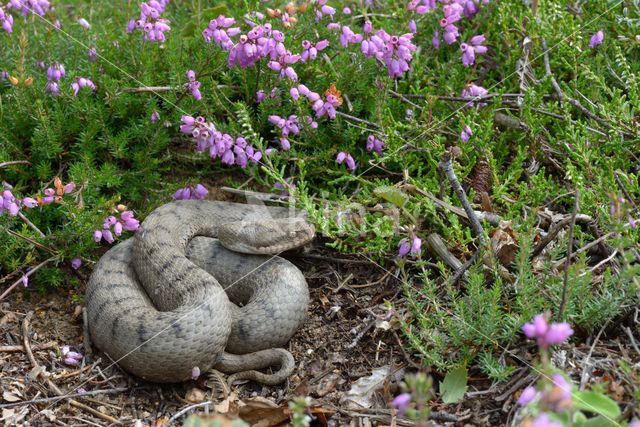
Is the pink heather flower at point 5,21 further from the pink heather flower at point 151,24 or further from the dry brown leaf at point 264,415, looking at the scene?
the dry brown leaf at point 264,415

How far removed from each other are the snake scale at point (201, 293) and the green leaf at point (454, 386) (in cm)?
104

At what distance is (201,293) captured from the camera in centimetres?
489

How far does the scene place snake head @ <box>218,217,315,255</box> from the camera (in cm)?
523

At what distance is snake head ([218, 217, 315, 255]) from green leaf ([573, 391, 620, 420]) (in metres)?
2.41

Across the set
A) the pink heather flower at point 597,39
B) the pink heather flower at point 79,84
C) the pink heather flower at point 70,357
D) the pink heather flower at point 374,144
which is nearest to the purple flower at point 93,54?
the pink heather flower at point 79,84

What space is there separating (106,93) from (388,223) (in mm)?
2544

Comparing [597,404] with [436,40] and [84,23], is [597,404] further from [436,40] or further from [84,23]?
[84,23]

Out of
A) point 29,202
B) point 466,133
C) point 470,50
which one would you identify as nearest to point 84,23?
point 29,202

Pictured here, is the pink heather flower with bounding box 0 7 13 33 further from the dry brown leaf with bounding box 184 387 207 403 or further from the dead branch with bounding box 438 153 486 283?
the dead branch with bounding box 438 153 486 283

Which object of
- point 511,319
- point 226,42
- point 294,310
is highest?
point 226,42

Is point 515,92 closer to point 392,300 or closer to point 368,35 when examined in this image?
point 368,35

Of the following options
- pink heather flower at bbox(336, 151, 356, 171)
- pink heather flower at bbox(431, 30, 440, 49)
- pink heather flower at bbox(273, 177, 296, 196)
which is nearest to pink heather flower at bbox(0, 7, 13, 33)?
pink heather flower at bbox(273, 177, 296, 196)

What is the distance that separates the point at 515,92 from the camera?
20.5ft

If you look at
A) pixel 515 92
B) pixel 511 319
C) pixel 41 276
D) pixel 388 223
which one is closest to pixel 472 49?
pixel 515 92
